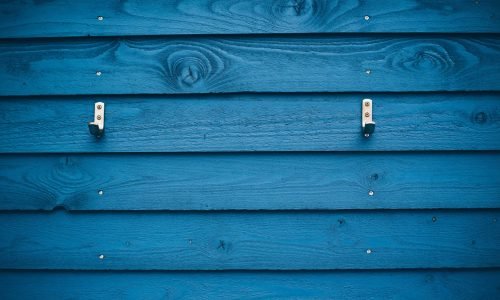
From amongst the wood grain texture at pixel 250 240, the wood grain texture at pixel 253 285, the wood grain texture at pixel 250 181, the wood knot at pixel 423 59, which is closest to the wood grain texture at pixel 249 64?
the wood knot at pixel 423 59

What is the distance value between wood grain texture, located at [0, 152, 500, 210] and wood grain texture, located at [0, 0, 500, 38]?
0.39 meters

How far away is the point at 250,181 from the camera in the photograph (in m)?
1.16

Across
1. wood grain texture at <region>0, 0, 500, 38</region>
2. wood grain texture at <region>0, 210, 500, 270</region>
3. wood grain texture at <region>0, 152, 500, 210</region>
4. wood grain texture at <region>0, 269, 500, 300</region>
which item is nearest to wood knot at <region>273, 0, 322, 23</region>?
wood grain texture at <region>0, 0, 500, 38</region>

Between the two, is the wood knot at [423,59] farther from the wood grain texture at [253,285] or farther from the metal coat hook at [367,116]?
the wood grain texture at [253,285]

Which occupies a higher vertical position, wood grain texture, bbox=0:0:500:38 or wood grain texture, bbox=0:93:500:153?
wood grain texture, bbox=0:0:500:38

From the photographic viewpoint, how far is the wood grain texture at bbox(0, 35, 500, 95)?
3.76ft

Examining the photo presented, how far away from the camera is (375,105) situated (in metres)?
1.15

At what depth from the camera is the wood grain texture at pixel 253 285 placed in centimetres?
114

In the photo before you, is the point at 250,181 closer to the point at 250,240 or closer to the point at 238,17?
the point at 250,240

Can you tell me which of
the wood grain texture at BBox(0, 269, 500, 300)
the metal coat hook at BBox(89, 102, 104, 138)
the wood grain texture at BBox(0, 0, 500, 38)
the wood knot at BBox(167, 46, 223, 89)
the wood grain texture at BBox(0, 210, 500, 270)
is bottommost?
the wood grain texture at BBox(0, 269, 500, 300)

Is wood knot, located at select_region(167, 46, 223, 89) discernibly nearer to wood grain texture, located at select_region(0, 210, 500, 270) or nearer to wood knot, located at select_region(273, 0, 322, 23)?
wood knot, located at select_region(273, 0, 322, 23)

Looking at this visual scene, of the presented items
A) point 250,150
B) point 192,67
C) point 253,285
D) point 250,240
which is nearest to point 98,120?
point 192,67

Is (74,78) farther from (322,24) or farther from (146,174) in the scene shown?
(322,24)

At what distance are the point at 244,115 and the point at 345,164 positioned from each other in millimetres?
342
